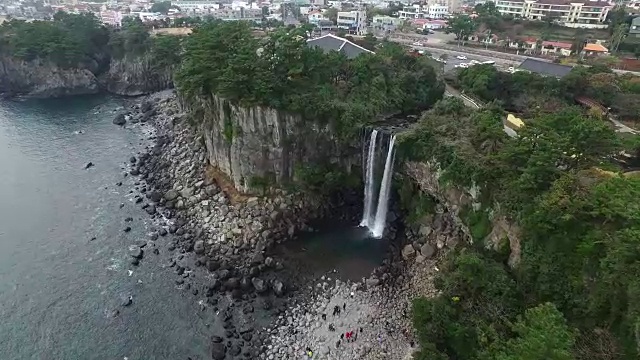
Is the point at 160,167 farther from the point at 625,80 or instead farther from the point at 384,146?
the point at 625,80

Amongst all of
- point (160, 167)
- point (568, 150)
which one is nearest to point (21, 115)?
point (160, 167)

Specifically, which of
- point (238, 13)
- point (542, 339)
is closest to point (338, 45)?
point (542, 339)

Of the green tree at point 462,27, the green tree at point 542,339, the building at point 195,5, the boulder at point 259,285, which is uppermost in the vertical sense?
the green tree at point 462,27

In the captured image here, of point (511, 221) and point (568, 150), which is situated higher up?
point (568, 150)

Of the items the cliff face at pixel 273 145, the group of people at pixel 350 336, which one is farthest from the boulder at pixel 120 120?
the group of people at pixel 350 336

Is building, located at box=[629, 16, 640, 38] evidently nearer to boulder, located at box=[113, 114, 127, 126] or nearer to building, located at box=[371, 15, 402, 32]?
building, located at box=[371, 15, 402, 32]

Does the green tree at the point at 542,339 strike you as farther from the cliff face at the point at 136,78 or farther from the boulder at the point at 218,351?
the cliff face at the point at 136,78

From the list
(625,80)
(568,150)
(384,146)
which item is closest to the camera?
(568,150)

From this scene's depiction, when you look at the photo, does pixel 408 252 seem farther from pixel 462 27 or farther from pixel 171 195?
pixel 462 27
